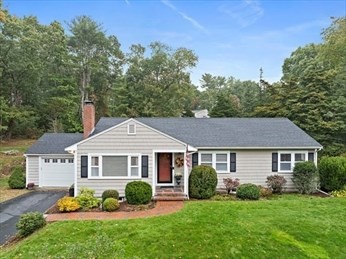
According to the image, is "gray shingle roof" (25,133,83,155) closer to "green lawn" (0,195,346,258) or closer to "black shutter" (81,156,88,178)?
"black shutter" (81,156,88,178)

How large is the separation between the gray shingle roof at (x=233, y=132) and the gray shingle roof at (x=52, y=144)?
3.17 metres

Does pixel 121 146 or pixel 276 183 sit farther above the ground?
pixel 121 146

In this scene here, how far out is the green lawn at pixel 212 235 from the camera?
31.9 ft

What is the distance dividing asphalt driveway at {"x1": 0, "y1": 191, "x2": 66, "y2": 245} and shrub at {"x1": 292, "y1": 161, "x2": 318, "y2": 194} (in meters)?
13.4

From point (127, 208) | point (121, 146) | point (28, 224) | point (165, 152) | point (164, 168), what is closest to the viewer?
point (28, 224)

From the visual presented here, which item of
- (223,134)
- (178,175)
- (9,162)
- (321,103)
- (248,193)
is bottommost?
(248,193)

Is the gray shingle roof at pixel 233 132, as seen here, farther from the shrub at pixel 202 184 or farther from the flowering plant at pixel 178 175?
the shrub at pixel 202 184

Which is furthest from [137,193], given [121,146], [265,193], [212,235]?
[265,193]

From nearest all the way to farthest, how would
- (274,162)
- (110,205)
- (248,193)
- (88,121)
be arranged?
(110,205), (248,193), (274,162), (88,121)

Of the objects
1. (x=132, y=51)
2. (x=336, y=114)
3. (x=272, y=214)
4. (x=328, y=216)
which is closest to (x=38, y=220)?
(x=272, y=214)

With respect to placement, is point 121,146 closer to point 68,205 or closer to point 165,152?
point 165,152

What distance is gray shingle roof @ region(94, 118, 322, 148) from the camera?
61.7 ft

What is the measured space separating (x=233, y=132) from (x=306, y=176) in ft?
16.4

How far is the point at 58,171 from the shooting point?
21.8 meters
